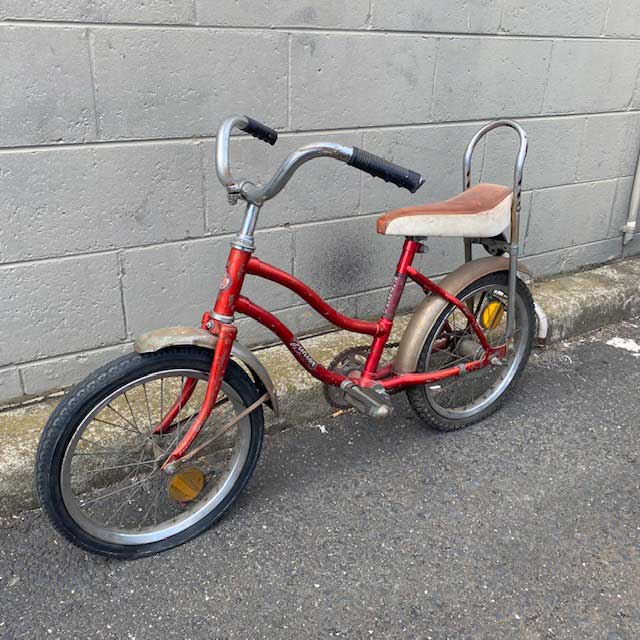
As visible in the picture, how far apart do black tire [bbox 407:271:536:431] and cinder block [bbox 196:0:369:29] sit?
131 cm

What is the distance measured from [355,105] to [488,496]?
6.08 feet

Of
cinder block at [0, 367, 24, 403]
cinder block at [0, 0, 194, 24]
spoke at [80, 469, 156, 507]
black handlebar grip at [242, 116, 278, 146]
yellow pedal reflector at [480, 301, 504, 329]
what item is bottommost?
spoke at [80, 469, 156, 507]

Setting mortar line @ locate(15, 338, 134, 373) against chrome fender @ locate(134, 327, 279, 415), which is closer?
chrome fender @ locate(134, 327, 279, 415)

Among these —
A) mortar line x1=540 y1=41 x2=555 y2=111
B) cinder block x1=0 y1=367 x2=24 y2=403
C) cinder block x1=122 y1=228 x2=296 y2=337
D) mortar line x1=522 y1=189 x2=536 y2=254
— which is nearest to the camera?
cinder block x1=0 y1=367 x2=24 y2=403

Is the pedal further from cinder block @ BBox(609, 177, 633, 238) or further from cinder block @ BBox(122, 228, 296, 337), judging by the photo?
cinder block @ BBox(609, 177, 633, 238)

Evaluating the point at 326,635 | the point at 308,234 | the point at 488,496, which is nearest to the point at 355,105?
the point at 308,234

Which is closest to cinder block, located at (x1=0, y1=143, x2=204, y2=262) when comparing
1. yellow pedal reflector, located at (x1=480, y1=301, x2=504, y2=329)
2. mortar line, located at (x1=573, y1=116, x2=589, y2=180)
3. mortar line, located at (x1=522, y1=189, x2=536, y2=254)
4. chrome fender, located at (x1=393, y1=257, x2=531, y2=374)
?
chrome fender, located at (x1=393, y1=257, x2=531, y2=374)

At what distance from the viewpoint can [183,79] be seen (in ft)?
8.25

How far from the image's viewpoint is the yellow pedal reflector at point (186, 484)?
2174 millimetres

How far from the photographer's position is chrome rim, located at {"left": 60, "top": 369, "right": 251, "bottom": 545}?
2.16 metres

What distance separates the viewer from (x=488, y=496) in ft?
8.09

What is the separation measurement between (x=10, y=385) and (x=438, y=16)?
2.60 metres

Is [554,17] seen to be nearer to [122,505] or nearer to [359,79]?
[359,79]

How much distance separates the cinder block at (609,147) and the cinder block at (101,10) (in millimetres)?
2650
